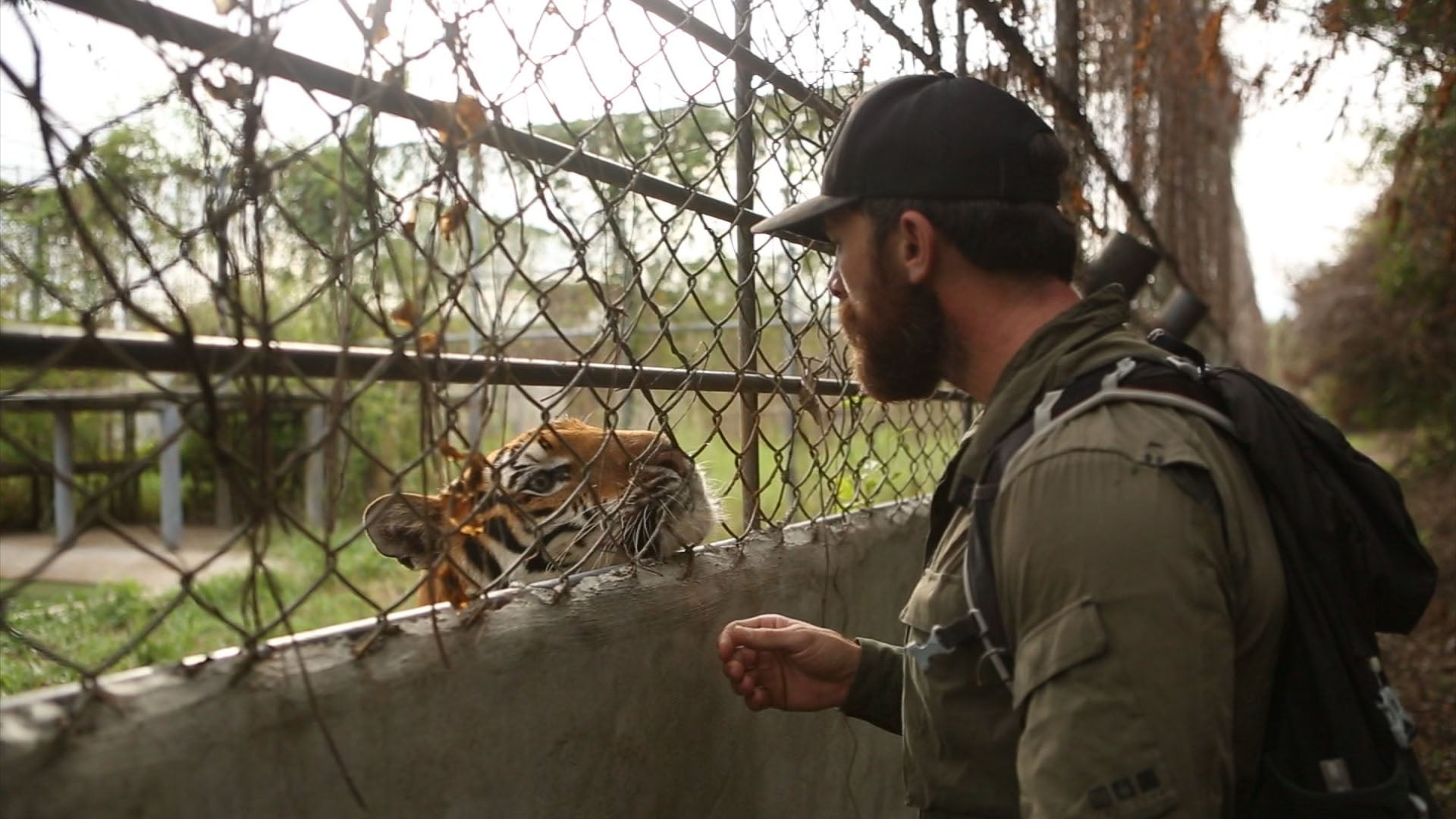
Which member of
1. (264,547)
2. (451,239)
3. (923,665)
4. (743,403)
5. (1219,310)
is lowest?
(923,665)

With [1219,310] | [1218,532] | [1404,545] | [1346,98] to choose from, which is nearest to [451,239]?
[1218,532]

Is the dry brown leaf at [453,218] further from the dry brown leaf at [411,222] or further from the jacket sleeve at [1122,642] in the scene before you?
the jacket sleeve at [1122,642]

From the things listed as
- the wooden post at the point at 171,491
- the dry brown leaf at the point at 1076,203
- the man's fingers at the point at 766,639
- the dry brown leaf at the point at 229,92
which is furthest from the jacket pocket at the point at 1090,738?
the dry brown leaf at the point at 1076,203

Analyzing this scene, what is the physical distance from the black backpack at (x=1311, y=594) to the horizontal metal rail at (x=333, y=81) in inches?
31.3

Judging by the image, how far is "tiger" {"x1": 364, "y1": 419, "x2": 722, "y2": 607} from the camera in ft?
4.94

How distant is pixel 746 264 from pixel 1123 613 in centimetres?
147

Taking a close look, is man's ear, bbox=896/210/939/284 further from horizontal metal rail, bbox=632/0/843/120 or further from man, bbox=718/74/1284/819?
horizontal metal rail, bbox=632/0/843/120

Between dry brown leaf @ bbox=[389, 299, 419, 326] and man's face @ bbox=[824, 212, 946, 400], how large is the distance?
70 centimetres

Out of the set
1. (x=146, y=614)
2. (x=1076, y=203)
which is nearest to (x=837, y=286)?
(x=1076, y=203)

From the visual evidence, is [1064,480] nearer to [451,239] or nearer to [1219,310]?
[451,239]

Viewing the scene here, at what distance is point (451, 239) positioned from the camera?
4.63ft

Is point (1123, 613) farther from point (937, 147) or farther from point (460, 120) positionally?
point (460, 120)

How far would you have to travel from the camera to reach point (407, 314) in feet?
4.36

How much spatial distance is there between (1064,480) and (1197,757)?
1.13 feet
